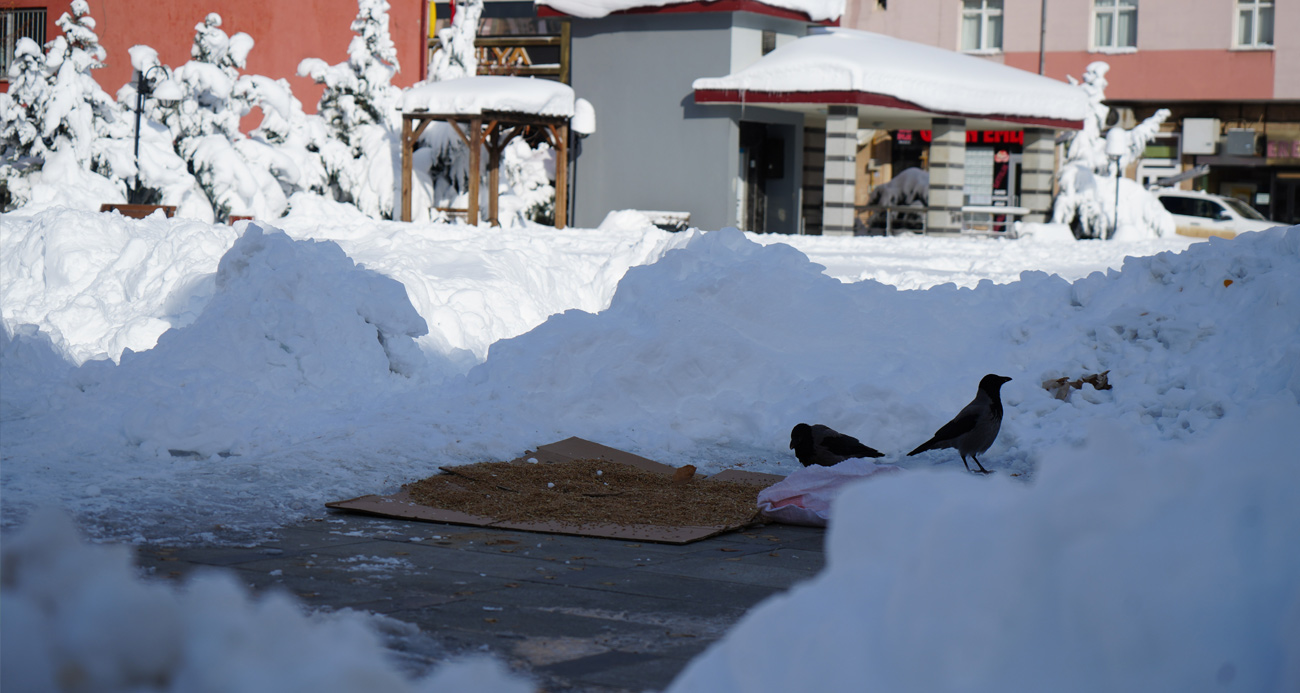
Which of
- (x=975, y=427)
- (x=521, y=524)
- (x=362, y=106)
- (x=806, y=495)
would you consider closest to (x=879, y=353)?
(x=975, y=427)

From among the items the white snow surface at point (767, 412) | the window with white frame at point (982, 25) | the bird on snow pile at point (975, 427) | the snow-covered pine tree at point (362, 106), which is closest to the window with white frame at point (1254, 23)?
the window with white frame at point (982, 25)

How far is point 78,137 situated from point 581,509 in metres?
20.9

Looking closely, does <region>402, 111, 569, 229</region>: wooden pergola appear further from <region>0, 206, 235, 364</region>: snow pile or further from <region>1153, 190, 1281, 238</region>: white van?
<region>1153, 190, 1281, 238</region>: white van

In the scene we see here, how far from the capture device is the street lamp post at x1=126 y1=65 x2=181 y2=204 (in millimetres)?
22953

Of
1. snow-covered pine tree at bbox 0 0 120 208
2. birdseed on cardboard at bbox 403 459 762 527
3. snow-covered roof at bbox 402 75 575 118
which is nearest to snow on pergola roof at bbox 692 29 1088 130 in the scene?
snow-covered roof at bbox 402 75 575 118

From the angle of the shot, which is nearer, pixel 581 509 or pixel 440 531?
pixel 440 531

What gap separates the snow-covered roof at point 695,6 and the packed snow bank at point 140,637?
72.9ft

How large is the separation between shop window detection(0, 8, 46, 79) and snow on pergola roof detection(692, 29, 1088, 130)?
1899cm

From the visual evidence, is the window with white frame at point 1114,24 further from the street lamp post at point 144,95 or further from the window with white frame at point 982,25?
the street lamp post at point 144,95

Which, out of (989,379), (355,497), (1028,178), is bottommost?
(355,497)

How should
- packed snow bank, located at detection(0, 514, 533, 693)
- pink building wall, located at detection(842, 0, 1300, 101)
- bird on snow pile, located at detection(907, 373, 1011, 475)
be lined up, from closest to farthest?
packed snow bank, located at detection(0, 514, 533, 693) < bird on snow pile, located at detection(907, 373, 1011, 475) < pink building wall, located at detection(842, 0, 1300, 101)

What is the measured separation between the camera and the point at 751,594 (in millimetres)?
4441

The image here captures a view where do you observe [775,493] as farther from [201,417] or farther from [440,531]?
[201,417]

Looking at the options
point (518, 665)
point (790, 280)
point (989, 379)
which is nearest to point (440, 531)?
point (518, 665)
